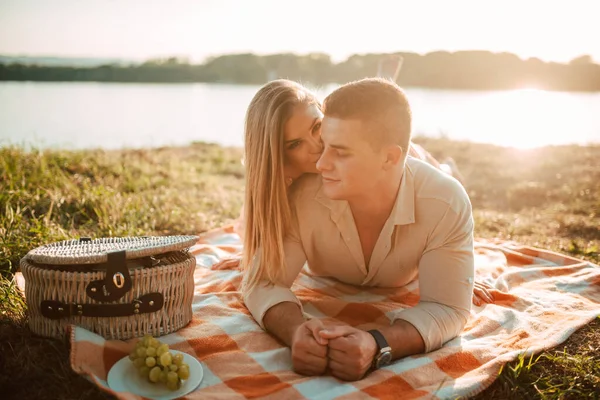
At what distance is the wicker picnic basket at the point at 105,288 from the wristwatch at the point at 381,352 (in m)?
1.02

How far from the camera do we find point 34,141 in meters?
5.86

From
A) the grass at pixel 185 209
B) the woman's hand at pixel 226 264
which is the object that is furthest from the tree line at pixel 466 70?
the woman's hand at pixel 226 264

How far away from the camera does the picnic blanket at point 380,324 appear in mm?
2102

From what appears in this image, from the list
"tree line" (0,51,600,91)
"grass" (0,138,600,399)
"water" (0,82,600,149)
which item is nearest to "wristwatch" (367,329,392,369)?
"grass" (0,138,600,399)

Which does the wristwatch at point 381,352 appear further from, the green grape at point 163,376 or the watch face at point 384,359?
the green grape at point 163,376

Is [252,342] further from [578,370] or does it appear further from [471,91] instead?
[471,91]

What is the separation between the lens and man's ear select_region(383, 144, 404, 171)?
96.4 inches

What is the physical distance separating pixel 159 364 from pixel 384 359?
0.97m

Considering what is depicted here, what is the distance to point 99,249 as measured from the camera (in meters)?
2.45

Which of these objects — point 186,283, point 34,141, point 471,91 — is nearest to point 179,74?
point 471,91

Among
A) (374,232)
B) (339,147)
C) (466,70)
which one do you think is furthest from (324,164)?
(466,70)

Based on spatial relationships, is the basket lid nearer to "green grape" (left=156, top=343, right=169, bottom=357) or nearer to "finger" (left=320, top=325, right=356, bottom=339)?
"green grape" (left=156, top=343, right=169, bottom=357)

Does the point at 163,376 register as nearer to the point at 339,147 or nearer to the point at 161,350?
the point at 161,350

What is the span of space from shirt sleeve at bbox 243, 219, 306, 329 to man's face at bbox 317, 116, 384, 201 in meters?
0.47
